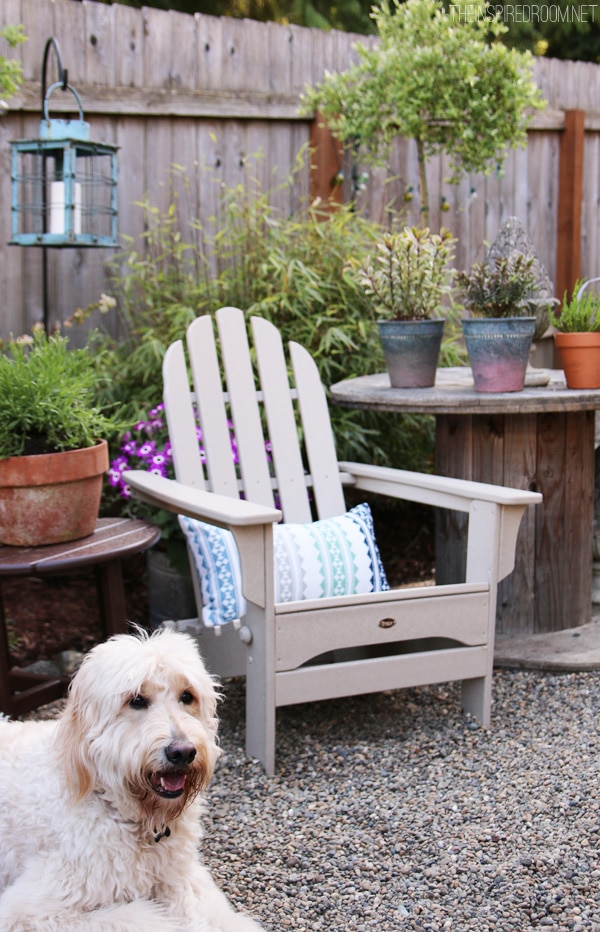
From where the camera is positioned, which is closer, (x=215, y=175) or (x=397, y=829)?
(x=397, y=829)

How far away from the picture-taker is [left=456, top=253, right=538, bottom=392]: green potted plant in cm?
304

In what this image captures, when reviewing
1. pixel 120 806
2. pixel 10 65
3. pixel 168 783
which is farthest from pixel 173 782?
pixel 10 65

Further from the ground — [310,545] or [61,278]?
[61,278]

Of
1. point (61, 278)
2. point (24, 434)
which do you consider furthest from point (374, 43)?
point (24, 434)

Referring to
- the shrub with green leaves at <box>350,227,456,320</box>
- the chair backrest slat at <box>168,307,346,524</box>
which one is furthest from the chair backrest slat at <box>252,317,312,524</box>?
the shrub with green leaves at <box>350,227,456,320</box>

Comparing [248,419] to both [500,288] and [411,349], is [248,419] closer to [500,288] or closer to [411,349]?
[411,349]

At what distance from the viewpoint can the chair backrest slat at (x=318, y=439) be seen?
3.32 meters

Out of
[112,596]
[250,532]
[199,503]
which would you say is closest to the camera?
[250,532]

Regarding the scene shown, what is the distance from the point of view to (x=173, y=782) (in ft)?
5.35

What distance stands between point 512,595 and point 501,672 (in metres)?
0.30

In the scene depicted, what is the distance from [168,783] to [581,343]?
212 cm

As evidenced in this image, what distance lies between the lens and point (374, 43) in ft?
16.4

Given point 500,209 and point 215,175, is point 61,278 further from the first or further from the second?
point 500,209

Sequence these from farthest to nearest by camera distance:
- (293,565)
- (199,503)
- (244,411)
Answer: (244,411) < (293,565) < (199,503)
